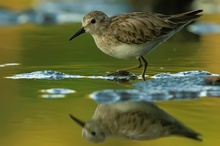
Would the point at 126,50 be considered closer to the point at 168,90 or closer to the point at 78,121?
the point at 168,90

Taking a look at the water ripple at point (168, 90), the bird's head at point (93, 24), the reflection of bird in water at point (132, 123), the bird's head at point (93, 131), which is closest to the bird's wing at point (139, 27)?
the bird's head at point (93, 24)

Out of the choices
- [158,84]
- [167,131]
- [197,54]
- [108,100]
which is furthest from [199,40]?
[167,131]

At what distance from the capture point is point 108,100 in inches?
275

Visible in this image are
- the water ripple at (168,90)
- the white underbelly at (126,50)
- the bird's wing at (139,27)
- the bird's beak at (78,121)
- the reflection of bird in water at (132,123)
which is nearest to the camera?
the reflection of bird in water at (132,123)

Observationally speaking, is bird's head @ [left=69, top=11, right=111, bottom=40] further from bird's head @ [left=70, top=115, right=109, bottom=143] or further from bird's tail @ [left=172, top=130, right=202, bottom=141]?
bird's tail @ [left=172, top=130, right=202, bottom=141]

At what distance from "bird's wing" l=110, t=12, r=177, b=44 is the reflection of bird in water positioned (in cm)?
211

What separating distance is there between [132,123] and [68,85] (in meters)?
1.97

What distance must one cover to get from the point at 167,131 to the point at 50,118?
115cm

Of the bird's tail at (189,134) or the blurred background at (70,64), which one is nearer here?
the bird's tail at (189,134)

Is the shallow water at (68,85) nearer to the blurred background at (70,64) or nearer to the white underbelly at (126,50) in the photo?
the blurred background at (70,64)

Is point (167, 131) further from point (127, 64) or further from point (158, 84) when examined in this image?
point (127, 64)

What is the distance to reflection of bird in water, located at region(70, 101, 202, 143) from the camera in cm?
584

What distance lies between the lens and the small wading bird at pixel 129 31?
884 cm

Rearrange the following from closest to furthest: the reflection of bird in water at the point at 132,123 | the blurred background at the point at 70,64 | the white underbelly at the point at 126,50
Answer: the reflection of bird in water at the point at 132,123 → the blurred background at the point at 70,64 → the white underbelly at the point at 126,50
